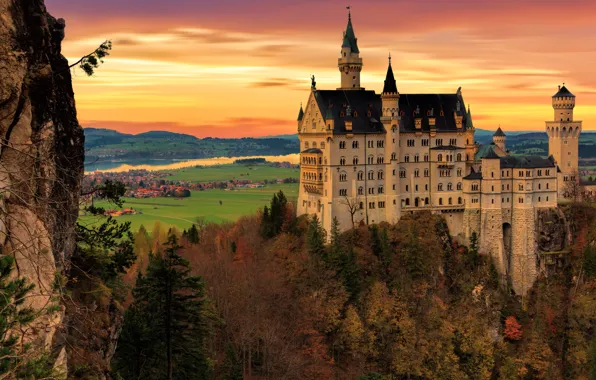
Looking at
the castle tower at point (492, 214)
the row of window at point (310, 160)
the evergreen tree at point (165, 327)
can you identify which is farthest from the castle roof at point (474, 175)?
the evergreen tree at point (165, 327)

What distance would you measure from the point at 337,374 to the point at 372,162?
29239 mm

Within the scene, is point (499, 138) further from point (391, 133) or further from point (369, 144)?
point (369, 144)

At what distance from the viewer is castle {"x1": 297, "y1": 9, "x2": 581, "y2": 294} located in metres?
99.2

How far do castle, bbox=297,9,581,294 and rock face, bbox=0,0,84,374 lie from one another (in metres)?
64.2

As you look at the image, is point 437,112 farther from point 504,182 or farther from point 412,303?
point 412,303

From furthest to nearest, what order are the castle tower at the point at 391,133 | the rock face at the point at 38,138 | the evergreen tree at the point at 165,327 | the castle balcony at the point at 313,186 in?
the castle tower at the point at 391,133 < the castle balcony at the point at 313,186 < the evergreen tree at the point at 165,327 < the rock face at the point at 38,138

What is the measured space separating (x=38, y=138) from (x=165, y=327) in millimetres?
23348

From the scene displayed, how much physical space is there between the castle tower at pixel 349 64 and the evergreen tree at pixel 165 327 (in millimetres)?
59398

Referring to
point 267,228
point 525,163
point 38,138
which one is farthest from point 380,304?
point 38,138

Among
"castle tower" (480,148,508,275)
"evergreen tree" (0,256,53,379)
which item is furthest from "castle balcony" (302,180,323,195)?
"evergreen tree" (0,256,53,379)

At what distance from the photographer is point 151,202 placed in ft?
623

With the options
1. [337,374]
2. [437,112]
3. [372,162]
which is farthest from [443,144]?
[337,374]

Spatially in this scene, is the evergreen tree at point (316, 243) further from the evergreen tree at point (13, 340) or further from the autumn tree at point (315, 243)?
the evergreen tree at point (13, 340)

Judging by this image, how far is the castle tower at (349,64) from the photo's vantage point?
4213 inches
